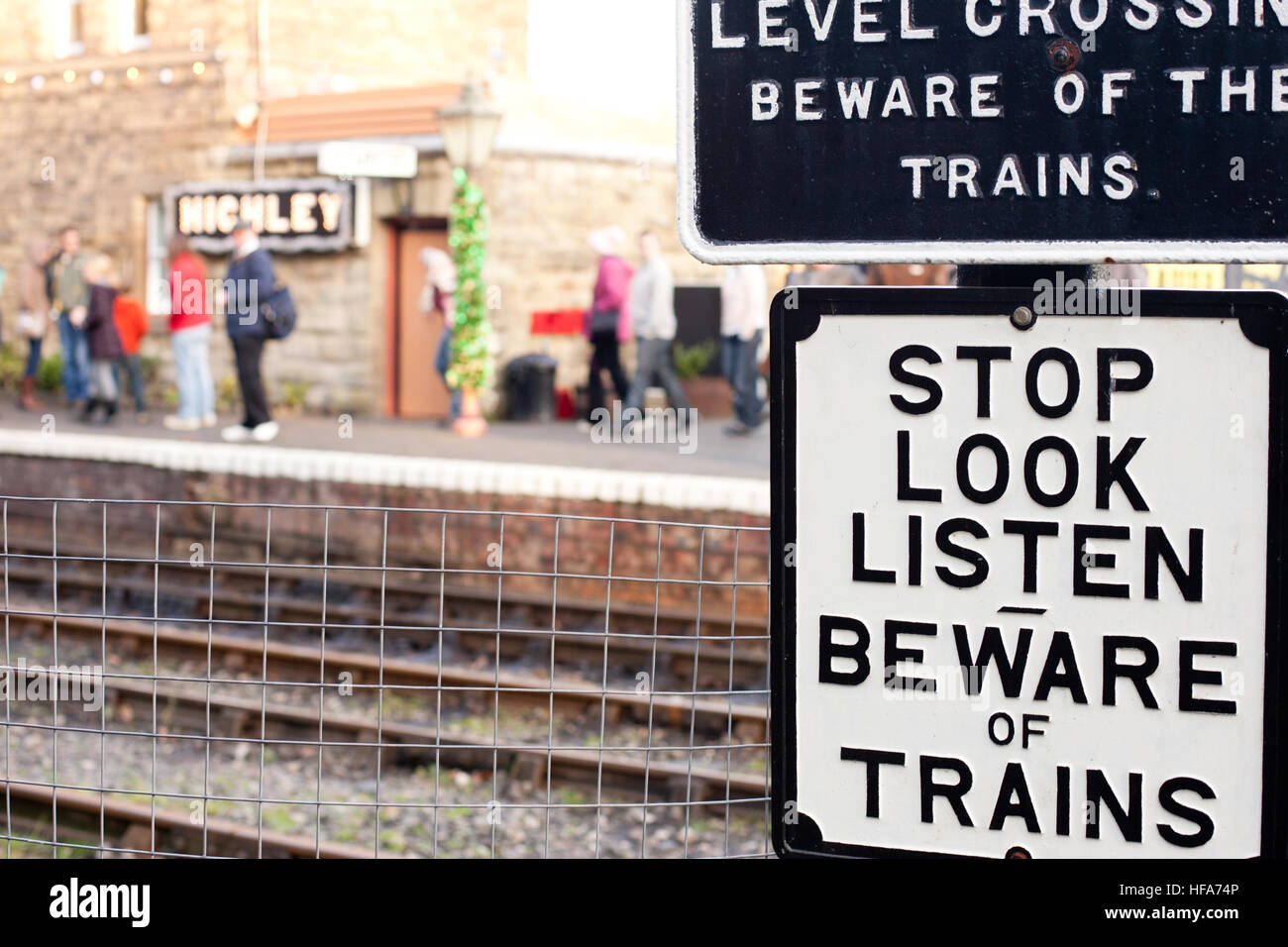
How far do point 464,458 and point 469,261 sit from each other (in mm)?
3690

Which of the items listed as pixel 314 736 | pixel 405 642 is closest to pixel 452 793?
pixel 314 736

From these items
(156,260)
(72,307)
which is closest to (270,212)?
(156,260)

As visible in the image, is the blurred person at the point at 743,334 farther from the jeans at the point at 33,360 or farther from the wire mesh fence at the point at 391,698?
the jeans at the point at 33,360

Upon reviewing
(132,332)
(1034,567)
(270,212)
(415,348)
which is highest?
(270,212)

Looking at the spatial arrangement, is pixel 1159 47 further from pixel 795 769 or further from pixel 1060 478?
pixel 795 769

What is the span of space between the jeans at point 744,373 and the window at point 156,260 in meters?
9.43

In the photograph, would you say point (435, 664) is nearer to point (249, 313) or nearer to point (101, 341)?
point (249, 313)

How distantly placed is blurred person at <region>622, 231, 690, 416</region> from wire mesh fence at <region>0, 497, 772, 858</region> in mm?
4125

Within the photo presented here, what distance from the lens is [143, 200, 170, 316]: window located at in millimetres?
21203

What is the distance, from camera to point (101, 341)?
16359 mm

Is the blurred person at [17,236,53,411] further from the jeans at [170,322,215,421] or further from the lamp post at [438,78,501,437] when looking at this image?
the lamp post at [438,78,501,437]

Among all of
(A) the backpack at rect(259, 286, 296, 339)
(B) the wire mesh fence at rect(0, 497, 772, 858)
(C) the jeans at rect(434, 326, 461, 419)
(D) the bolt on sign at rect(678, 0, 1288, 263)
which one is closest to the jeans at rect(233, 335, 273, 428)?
(A) the backpack at rect(259, 286, 296, 339)

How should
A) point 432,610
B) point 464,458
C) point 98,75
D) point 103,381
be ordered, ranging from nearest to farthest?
point 432,610, point 464,458, point 103,381, point 98,75
